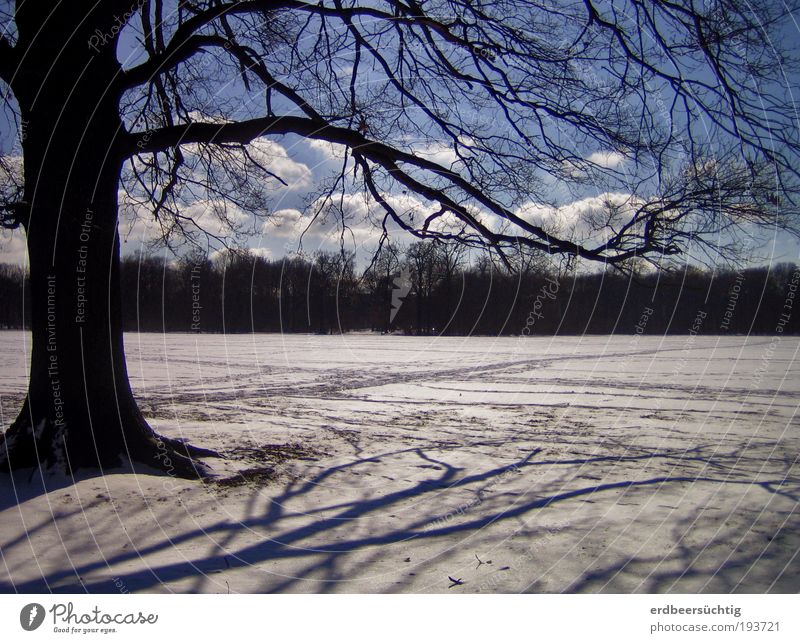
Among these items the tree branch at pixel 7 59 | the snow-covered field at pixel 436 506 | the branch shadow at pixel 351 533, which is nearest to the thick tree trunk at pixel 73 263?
the tree branch at pixel 7 59

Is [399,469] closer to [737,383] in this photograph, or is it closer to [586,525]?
[586,525]

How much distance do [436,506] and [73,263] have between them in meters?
3.93

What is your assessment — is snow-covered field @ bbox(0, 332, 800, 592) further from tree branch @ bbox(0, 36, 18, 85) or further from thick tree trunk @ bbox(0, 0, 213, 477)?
tree branch @ bbox(0, 36, 18, 85)

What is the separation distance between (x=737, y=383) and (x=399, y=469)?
10.6 meters

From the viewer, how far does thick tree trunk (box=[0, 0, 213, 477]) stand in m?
5.37

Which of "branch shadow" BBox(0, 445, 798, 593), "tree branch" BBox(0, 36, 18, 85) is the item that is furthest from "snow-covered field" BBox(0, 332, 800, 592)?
"tree branch" BBox(0, 36, 18, 85)

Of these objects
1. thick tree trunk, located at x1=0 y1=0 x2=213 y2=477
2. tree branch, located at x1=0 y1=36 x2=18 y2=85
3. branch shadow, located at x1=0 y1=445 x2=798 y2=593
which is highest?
A: tree branch, located at x1=0 y1=36 x2=18 y2=85

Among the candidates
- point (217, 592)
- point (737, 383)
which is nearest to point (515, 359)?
point (737, 383)

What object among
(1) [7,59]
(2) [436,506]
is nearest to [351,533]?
(2) [436,506]

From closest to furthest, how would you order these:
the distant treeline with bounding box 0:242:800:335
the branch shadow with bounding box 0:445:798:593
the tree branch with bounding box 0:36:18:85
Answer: the branch shadow with bounding box 0:445:798:593 → the tree branch with bounding box 0:36:18:85 → the distant treeline with bounding box 0:242:800:335

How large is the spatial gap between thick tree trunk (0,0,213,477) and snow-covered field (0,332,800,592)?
0.39 meters

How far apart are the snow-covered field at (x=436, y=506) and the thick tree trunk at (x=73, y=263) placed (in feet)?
1.30

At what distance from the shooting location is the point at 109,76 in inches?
227

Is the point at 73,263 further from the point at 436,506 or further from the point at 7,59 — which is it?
the point at 436,506
